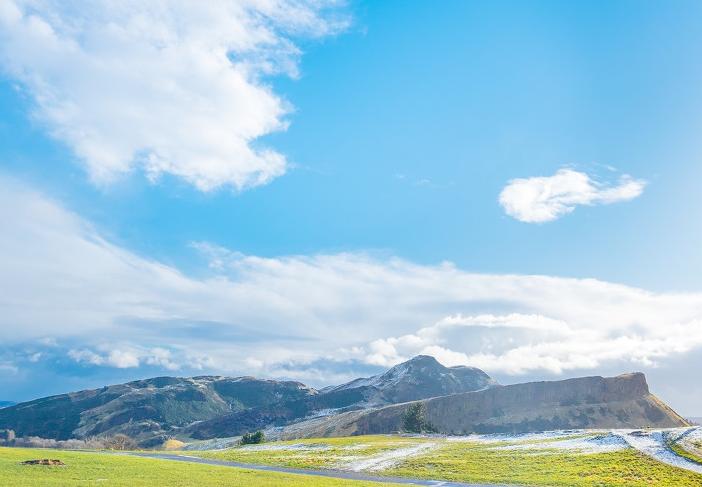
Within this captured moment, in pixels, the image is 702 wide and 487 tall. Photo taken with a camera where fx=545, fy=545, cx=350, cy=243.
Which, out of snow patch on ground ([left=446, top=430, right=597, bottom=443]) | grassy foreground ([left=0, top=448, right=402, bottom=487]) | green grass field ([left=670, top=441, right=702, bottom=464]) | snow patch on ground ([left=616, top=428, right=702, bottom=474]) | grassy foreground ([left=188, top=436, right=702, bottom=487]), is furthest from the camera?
snow patch on ground ([left=446, top=430, right=597, bottom=443])

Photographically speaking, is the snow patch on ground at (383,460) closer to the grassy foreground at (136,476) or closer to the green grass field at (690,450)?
the grassy foreground at (136,476)

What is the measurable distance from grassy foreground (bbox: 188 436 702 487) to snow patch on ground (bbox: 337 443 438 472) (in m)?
0.78

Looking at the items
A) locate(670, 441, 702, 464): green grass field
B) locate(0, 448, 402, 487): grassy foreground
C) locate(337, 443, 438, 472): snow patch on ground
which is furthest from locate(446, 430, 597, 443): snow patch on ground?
locate(0, 448, 402, 487): grassy foreground

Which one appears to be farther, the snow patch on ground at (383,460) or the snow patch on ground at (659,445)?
the snow patch on ground at (383,460)

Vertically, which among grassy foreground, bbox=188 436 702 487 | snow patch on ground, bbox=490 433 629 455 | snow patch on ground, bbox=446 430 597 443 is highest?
snow patch on ground, bbox=446 430 597 443

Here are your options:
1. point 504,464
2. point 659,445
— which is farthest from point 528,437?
point 504,464

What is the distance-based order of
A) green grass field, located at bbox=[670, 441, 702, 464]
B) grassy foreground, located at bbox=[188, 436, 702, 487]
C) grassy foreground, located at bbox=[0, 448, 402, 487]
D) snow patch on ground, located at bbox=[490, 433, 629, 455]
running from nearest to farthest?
grassy foreground, located at bbox=[0, 448, 402, 487] → grassy foreground, located at bbox=[188, 436, 702, 487] → green grass field, located at bbox=[670, 441, 702, 464] → snow patch on ground, located at bbox=[490, 433, 629, 455]

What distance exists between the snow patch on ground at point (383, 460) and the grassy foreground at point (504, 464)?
0.78 metres

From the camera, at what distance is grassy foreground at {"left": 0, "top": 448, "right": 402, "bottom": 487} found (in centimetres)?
4600

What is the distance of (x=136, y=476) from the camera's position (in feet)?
171

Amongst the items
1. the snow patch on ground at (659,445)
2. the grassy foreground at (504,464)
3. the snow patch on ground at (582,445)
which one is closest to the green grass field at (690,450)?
the snow patch on ground at (659,445)

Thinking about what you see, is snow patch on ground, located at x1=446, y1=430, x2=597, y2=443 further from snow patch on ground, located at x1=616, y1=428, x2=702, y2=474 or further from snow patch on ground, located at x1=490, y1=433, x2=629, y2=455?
snow patch on ground, located at x1=616, y1=428, x2=702, y2=474

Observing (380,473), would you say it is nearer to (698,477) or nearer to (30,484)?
(698,477)

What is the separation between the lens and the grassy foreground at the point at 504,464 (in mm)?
55656
